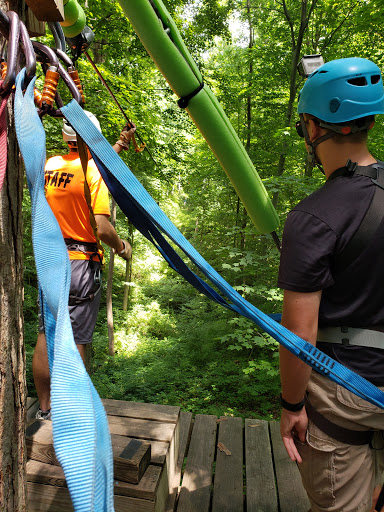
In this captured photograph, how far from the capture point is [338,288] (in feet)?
4.13

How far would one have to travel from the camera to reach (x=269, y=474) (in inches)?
102

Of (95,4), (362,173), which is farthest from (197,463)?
(95,4)

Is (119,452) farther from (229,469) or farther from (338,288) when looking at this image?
(338,288)

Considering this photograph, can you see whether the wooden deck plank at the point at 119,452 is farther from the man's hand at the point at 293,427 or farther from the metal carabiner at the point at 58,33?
the metal carabiner at the point at 58,33

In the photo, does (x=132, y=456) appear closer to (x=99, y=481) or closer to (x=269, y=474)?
A: (x=269, y=474)

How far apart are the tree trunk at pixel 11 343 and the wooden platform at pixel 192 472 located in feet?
2.91

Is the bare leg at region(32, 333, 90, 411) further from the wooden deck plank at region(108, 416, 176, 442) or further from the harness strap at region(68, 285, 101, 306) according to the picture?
the wooden deck plank at region(108, 416, 176, 442)

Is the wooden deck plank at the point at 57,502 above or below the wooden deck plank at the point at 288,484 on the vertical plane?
above

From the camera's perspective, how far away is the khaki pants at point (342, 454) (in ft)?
4.20

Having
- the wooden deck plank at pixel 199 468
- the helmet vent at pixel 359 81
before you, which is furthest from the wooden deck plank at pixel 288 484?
the helmet vent at pixel 359 81

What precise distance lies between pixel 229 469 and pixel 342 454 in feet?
5.19

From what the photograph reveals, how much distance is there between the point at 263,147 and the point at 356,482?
23.9ft

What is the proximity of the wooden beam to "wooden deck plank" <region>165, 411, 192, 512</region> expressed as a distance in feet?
8.72

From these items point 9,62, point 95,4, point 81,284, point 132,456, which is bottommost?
point 132,456
